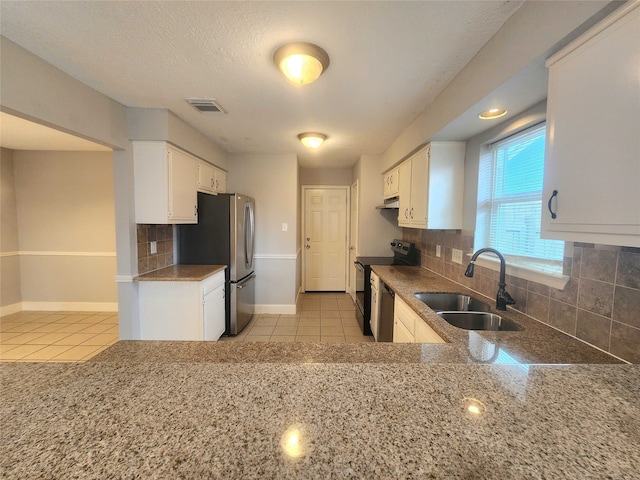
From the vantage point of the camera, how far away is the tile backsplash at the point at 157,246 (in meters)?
2.64

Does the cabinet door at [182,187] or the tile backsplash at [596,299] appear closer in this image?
the tile backsplash at [596,299]

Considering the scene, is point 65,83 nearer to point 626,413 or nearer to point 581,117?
point 581,117

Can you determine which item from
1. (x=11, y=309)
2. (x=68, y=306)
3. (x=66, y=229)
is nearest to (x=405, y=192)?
(x=66, y=229)

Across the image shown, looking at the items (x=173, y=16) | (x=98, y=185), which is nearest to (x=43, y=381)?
(x=173, y=16)

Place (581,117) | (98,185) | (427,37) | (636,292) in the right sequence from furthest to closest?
(98,185) < (427,37) < (636,292) < (581,117)

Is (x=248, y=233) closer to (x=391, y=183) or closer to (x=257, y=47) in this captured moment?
(x=391, y=183)

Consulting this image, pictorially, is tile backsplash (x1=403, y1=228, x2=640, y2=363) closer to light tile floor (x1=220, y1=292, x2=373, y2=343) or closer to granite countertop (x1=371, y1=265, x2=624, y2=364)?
granite countertop (x1=371, y1=265, x2=624, y2=364)

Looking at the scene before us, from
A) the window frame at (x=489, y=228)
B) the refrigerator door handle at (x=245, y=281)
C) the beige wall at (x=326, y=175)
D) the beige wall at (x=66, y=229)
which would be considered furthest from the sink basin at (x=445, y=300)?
the beige wall at (x=66, y=229)

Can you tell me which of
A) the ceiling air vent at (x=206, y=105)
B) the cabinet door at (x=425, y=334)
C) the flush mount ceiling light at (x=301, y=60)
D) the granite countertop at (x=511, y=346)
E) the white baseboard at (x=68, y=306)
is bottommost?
the white baseboard at (x=68, y=306)

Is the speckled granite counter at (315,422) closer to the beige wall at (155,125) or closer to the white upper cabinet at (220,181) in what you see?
the beige wall at (155,125)

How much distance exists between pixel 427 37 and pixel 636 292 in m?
1.54

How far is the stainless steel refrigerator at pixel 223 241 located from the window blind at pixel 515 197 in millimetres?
2611

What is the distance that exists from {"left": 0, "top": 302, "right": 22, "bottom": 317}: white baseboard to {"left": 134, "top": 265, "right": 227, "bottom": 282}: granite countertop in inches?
117

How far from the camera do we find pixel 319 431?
53 centimetres
